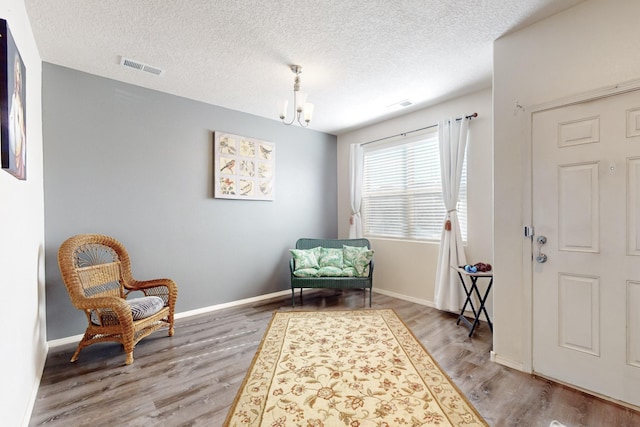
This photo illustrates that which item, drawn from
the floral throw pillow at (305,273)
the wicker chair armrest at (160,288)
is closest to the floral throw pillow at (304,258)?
the floral throw pillow at (305,273)

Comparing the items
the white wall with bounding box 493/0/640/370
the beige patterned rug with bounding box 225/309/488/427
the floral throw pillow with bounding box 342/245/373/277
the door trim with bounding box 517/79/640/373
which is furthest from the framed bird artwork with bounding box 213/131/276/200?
the door trim with bounding box 517/79/640/373

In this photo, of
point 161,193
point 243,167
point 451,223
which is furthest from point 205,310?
point 451,223

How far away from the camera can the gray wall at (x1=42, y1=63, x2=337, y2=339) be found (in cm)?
281

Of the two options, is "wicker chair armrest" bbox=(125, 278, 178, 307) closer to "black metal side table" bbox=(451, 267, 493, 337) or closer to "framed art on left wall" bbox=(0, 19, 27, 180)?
"framed art on left wall" bbox=(0, 19, 27, 180)

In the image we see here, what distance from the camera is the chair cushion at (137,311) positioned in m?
2.47

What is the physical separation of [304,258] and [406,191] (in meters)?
1.83

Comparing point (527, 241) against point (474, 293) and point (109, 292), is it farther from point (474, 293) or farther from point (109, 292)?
point (109, 292)

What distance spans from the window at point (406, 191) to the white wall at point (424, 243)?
0.45 feet

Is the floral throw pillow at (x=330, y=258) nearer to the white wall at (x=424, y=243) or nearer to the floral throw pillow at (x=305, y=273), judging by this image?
the floral throw pillow at (x=305, y=273)

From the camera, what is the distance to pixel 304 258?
4145 millimetres

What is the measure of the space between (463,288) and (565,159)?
189 centimetres

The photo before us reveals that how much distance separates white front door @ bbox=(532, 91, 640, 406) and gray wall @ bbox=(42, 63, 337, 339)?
10.8 ft

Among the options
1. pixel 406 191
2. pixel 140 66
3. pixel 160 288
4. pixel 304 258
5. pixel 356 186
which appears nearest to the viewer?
pixel 140 66

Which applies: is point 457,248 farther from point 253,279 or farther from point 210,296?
point 210,296
